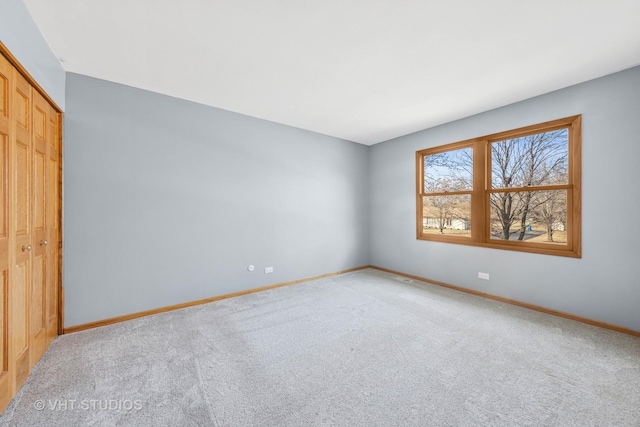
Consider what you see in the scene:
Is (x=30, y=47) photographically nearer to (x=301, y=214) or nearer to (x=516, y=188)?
(x=301, y=214)

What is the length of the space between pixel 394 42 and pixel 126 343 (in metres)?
3.60

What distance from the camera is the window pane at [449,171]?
380 centimetres

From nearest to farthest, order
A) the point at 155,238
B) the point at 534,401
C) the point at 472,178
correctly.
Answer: the point at 534,401 → the point at 155,238 → the point at 472,178

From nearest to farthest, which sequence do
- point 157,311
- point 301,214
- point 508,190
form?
point 157,311 → point 508,190 → point 301,214

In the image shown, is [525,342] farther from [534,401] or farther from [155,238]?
[155,238]

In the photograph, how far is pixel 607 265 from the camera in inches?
101

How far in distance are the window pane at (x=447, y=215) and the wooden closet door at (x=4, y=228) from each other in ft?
15.5

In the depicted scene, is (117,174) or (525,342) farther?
(117,174)

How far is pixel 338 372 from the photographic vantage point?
1.87 metres

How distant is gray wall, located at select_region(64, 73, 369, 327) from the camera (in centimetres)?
253

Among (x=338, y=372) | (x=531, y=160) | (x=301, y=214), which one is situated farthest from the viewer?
(x=301, y=214)

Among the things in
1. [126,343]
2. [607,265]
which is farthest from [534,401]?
[126,343]

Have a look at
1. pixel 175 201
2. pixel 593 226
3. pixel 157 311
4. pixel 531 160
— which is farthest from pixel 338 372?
pixel 531 160

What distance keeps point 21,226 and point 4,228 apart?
23cm
